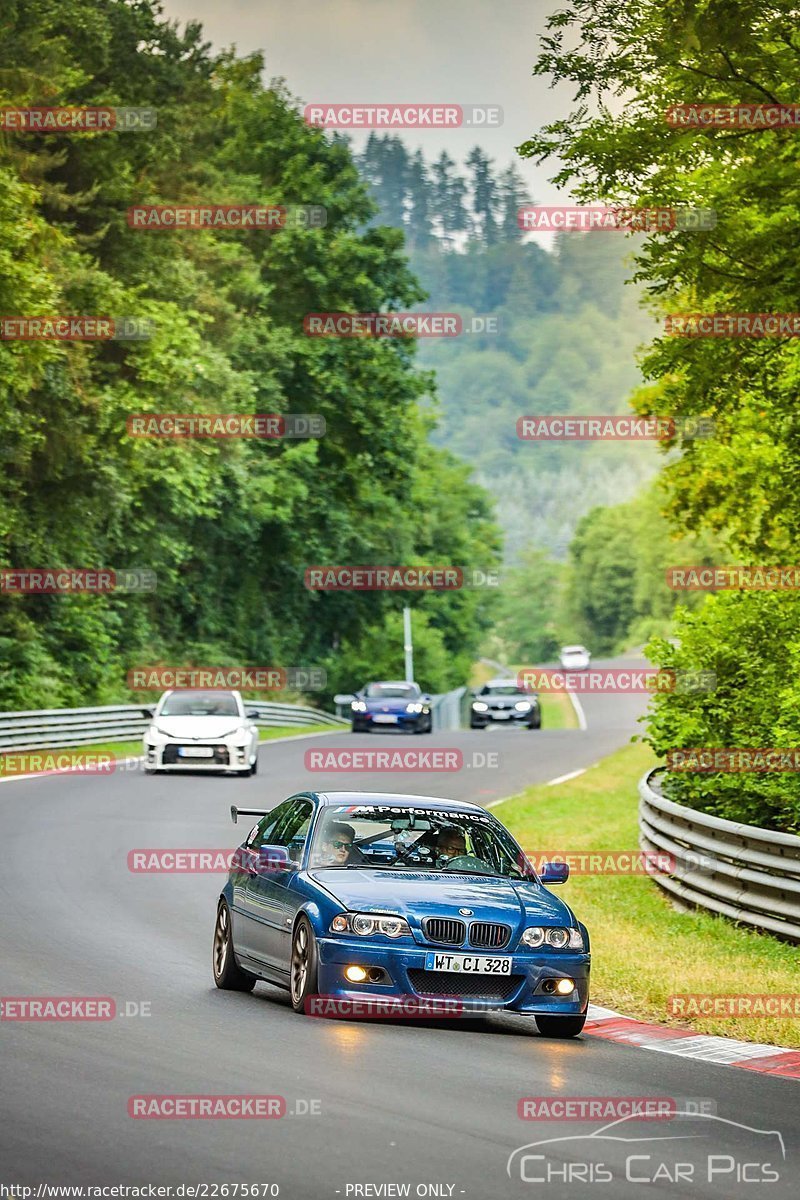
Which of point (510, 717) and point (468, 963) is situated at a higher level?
point (468, 963)

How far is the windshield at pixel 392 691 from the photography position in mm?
50312

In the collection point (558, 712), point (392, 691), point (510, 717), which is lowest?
point (558, 712)

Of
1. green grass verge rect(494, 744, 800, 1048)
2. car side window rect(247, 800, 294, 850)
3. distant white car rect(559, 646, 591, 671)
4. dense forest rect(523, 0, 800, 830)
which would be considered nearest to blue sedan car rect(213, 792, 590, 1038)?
car side window rect(247, 800, 294, 850)

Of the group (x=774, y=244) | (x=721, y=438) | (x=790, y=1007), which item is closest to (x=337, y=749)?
(x=721, y=438)

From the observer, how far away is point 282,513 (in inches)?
2247

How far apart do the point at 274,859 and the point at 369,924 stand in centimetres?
130

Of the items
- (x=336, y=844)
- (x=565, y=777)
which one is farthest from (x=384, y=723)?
(x=336, y=844)

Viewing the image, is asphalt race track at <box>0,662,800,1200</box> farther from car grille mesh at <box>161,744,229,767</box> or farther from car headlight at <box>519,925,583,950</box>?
car grille mesh at <box>161,744,229,767</box>

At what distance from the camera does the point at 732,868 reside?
54.0 ft

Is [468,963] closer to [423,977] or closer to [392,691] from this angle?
[423,977]

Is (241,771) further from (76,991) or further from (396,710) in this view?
(76,991)

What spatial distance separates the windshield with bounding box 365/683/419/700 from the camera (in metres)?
50.3

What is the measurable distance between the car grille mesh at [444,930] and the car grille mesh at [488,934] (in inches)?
2.5

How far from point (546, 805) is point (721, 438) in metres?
9.97
